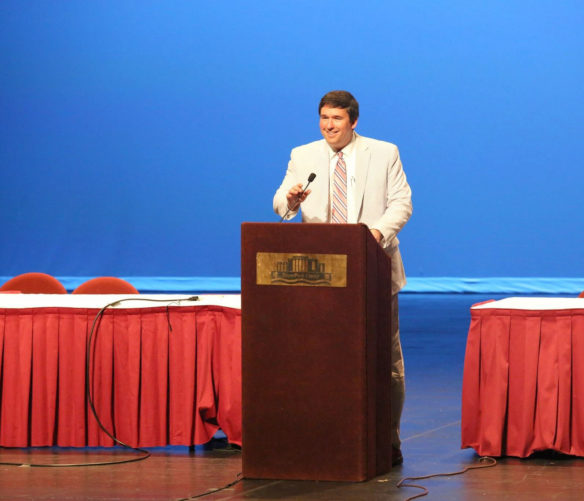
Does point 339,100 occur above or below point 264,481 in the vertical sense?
above

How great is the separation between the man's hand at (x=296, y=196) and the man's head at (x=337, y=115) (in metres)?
0.27

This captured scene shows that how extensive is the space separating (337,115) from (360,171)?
0.63 feet

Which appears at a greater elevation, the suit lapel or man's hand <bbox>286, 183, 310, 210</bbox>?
the suit lapel

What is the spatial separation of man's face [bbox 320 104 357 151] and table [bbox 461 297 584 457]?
0.76m

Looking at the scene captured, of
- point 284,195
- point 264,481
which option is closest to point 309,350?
point 264,481

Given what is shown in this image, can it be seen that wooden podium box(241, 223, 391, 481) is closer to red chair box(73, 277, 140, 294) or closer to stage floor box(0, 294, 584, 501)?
stage floor box(0, 294, 584, 501)

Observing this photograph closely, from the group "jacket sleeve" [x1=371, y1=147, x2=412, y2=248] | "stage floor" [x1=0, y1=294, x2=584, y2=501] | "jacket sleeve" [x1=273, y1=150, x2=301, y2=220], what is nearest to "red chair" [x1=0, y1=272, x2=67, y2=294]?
"stage floor" [x1=0, y1=294, x2=584, y2=501]

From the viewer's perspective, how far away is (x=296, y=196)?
271 cm

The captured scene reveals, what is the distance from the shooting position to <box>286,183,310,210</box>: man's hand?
2679 mm

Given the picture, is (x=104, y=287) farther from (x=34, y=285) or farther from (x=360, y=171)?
(x=360, y=171)

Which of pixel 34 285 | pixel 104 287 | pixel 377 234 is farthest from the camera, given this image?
pixel 34 285

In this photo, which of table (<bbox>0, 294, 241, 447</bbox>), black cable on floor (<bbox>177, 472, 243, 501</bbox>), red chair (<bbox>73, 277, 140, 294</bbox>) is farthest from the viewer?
red chair (<bbox>73, 277, 140, 294</bbox>)

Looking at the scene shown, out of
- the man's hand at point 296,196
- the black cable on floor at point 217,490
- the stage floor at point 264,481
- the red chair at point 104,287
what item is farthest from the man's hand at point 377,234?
the red chair at point 104,287

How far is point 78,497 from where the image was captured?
2564mm
